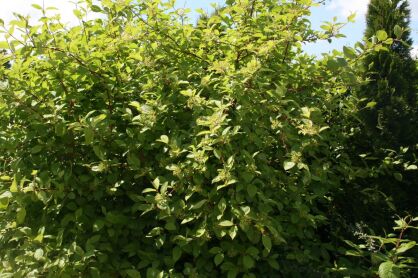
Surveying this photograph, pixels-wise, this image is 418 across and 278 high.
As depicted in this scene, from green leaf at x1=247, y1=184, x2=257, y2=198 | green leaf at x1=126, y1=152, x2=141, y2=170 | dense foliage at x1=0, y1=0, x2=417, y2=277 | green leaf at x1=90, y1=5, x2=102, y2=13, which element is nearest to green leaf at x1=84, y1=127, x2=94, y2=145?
dense foliage at x1=0, y1=0, x2=417, y2=277

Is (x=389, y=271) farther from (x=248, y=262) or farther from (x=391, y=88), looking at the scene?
(x=391, y=88)

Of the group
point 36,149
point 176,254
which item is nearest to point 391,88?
point 176,254

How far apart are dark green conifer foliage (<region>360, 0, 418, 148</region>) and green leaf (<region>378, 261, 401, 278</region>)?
1642mm

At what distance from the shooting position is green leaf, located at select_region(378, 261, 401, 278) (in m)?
2.10

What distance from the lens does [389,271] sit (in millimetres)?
2113

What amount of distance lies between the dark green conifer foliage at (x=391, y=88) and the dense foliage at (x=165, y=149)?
2.61ft

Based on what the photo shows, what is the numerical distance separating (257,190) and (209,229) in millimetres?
337

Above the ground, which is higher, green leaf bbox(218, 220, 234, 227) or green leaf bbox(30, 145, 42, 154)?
green leaf bbox(30, 145, 42, 154)

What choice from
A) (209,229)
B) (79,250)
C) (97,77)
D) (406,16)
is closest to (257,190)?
(209,229)

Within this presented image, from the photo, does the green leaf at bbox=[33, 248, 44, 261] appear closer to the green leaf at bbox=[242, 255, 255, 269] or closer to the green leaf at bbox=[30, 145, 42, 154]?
the green leaf at bbox=[30, 145, 42, 154]

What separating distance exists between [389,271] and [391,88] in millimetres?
2019

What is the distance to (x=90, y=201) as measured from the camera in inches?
107

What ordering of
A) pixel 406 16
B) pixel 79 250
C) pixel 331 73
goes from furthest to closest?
1. pixel 406 16
2. pixel 331 73
3. pixel 79 250

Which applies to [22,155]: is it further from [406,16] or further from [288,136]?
[406,16]
